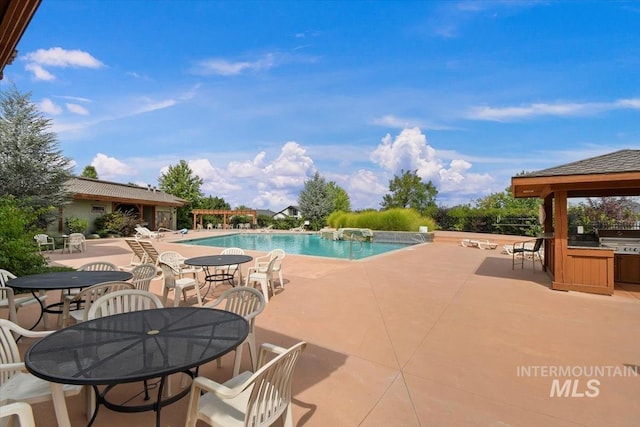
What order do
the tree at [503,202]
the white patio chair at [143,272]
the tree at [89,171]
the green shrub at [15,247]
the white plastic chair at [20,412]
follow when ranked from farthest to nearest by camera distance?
1. the tree at [89,171]
2. the tree at [503,202]
3. the green shrub at [15,247]
4. the white patio chair at [143,272]
5. the white plastic chair at [20,412]

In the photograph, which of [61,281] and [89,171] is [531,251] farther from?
[89,171]

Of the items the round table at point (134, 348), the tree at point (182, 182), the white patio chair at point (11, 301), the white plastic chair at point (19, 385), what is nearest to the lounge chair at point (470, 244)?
the round table at point (134, 348)

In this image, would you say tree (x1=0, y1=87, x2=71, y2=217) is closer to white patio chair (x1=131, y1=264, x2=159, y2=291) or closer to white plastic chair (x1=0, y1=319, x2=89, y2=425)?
white patio chair (x1=131, y1=264, x2=159, y2=291)

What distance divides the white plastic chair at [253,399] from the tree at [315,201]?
26350 millimetres

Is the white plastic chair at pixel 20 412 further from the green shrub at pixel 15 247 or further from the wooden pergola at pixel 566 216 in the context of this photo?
the wooden pergola at pixel 566 216

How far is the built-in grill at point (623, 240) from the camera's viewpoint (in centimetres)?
695

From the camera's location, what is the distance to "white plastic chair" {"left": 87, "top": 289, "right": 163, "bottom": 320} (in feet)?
8.21

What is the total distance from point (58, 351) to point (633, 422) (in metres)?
3.76

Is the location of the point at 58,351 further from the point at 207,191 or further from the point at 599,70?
the point at 207,191

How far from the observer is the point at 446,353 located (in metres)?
3.27

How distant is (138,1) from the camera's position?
8984 mm

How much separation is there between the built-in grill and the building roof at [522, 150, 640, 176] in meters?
1.99

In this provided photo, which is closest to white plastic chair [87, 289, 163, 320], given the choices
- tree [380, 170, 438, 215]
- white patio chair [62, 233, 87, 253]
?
white patio chair [62, 233, 87, 253]

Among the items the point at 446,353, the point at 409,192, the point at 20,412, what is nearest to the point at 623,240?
the point at 446,353
